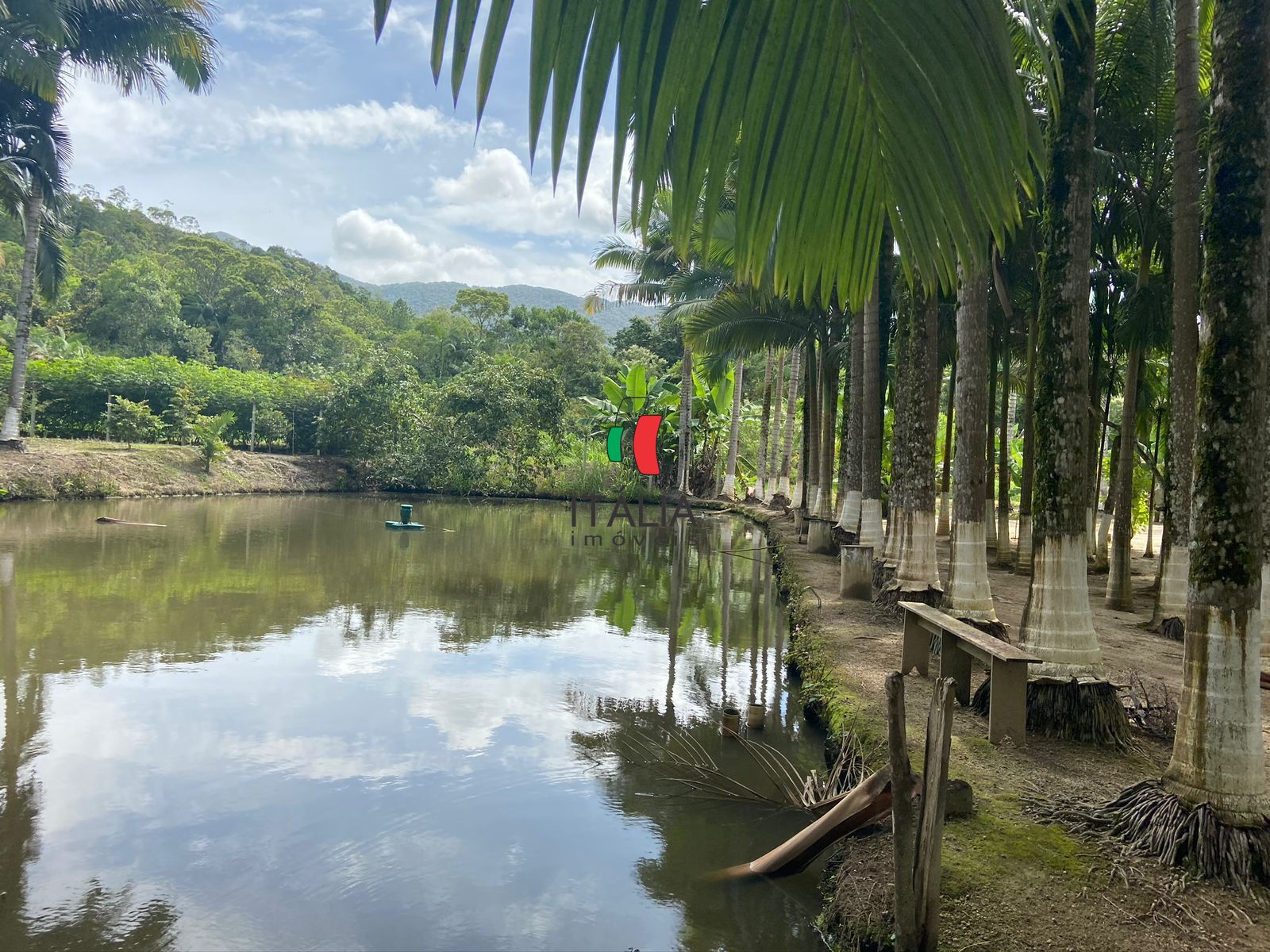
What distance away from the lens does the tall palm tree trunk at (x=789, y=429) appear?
22.7m

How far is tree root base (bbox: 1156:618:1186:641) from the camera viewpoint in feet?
26.2

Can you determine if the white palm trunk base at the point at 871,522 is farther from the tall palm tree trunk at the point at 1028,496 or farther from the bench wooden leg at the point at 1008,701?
the bench wooden leg at the point at 1008,701

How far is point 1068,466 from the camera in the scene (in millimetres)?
4949

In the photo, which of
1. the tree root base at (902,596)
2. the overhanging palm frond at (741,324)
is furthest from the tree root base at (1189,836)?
the overhanging palm frond at (741,324)

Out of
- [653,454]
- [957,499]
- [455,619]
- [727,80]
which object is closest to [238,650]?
[455,619]

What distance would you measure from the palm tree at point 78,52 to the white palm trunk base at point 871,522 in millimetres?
19199

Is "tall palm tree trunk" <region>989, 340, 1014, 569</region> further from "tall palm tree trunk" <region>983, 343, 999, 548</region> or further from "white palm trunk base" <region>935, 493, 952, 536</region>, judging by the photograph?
"white palm trunk base" <region>935, 493, 952, 536</region>

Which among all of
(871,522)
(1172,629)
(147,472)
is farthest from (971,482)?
(147,472)

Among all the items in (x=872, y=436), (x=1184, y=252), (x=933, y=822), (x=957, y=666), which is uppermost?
(x=1184, y=252)

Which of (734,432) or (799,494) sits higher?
(734,432)

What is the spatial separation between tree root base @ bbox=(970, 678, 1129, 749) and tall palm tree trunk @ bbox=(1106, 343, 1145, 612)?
16.6 feet

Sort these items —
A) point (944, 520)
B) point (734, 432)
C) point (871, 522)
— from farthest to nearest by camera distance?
point (734, 432) < point (944, 520) < point (871, 522)

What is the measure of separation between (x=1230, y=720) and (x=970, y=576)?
380 cm

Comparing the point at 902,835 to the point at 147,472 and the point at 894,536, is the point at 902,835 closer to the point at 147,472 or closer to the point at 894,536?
the point at 894,536
